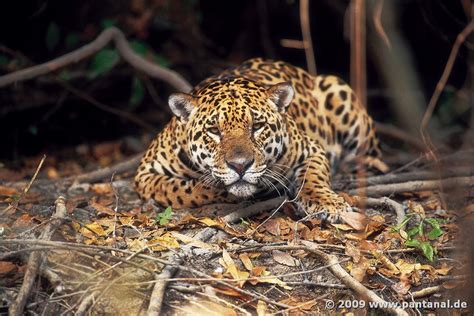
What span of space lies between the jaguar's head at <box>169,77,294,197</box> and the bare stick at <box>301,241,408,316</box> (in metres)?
0.96

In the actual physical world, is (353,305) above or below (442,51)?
below

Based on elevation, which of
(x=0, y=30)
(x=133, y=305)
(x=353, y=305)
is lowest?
(x=353, y=305)

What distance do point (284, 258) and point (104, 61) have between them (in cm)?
548

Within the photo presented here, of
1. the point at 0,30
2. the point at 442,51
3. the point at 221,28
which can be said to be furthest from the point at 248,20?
the point at 0,30

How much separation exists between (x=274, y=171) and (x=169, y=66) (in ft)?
17.3

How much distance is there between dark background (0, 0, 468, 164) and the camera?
444 inches

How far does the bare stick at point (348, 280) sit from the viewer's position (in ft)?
17.5

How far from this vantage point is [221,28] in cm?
1316

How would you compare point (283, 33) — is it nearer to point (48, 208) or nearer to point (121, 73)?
point (121, 73)

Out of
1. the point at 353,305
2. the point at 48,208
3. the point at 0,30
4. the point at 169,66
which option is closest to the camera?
the point at 353,305

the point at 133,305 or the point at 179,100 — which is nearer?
the point at 133,305

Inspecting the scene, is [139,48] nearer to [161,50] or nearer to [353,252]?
[161,50]

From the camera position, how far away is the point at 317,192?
705 cm

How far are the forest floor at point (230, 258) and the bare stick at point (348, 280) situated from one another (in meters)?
0.01
